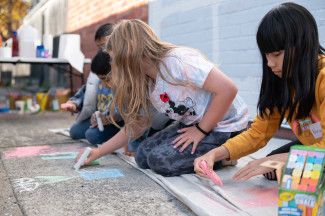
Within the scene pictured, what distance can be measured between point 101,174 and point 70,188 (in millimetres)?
284

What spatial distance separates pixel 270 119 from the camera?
1.92 metres

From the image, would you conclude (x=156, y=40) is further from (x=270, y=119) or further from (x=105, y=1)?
(x=105, y=1)

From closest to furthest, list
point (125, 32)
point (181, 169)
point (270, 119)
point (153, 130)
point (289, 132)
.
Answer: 1. point (270, 119)
2. point (125, 32)
3. point (181, 169)
4. point (153, 130)
5. point (289, 132)

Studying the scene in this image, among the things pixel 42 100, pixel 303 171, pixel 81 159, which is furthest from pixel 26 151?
pixel 42 100

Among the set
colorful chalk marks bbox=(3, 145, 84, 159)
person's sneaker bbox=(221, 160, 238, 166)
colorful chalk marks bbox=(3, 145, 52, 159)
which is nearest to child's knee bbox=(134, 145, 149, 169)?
person's sneaker bbox=(221, 160, 238, 166)

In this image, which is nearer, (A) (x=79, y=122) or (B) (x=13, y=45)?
(A) (x=79, y=122)

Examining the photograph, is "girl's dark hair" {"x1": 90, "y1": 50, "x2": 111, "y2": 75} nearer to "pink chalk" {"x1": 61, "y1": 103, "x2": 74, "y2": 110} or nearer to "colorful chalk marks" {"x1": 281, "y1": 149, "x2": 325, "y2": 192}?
"pink chalk" {"x1": 61, "y1": 103, "x2": 74, "y2": 110}

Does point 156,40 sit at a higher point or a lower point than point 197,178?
higher

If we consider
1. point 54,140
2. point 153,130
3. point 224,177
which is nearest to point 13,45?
point 54,140

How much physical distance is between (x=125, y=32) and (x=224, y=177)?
0.90m

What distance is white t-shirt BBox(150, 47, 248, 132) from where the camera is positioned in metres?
2.07

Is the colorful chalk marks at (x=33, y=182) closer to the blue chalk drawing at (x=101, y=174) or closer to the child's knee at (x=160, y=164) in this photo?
the blue chalk drawing at (x=101, y=174)

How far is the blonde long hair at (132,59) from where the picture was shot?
202 cm

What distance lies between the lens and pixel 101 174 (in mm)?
2250
